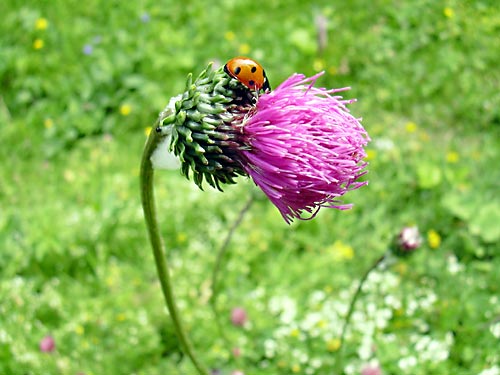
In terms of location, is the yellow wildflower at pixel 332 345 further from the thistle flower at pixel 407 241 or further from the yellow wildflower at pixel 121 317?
the yellow wildflower at pixel 121 317

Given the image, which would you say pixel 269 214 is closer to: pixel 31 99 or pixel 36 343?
pixel 36 343

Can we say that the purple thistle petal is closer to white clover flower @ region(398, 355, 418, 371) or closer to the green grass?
the green grass

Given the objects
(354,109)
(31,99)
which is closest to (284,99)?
(354,109)

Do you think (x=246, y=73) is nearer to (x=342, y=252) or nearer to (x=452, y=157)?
(x=342, y=252)

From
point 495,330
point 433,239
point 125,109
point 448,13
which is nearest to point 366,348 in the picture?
point 495,330

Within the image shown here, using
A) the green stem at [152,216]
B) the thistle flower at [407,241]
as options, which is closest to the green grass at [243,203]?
the thistle flower at [407,241]

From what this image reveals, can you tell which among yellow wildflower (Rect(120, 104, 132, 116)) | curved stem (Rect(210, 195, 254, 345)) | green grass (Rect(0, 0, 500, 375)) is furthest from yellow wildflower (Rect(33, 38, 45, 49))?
curved stem (Rect(210, 195, 254, 345))

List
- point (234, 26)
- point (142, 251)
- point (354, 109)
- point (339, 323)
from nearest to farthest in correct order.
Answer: point (339, 323) < point (142, 251) < point (354, 109) < point (234, 26)
